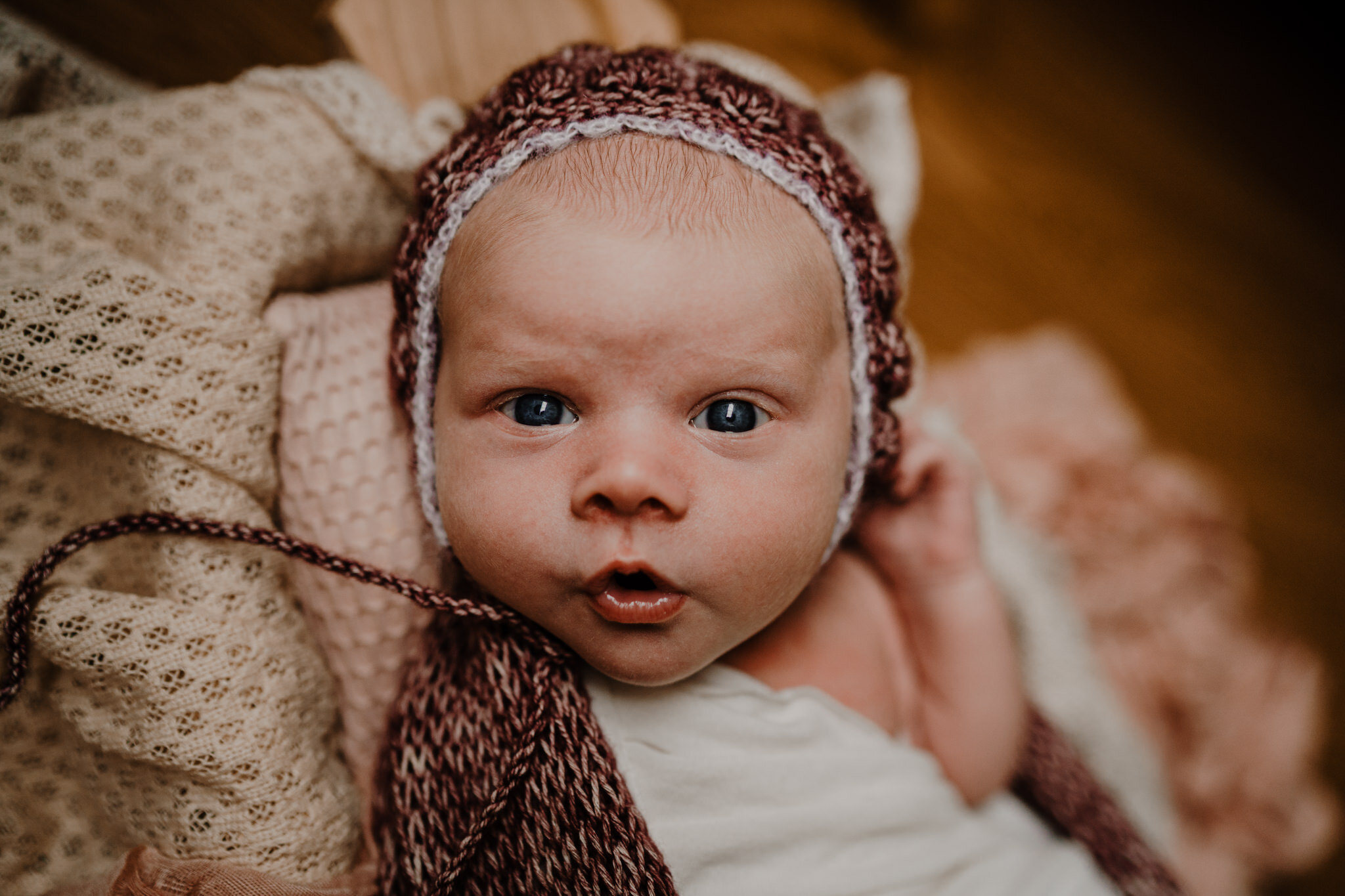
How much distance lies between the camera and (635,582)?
66cm

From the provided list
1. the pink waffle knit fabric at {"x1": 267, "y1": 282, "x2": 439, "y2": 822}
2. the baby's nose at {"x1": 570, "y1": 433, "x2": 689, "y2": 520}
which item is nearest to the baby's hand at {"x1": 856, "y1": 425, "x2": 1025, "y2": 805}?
the baby's nose at {"x1": 570, "y1": 433, "x2": 689, "y2": 520}

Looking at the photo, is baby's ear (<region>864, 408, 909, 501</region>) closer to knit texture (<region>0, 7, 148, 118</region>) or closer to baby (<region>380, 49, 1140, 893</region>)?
baby (<region>380, 49, 1140, 893</region>)

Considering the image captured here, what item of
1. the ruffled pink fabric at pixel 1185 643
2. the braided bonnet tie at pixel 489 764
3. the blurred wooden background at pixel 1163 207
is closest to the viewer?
the braided bonnet tie at pixel 489 764

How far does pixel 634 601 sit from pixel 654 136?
1.32 feet

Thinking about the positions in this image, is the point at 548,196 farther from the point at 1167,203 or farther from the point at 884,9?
the point at 1167,203

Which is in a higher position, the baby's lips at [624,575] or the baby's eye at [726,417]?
the baby's eye at [726,417]

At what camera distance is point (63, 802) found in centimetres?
74

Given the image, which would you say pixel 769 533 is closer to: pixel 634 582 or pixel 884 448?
pixel 634 582

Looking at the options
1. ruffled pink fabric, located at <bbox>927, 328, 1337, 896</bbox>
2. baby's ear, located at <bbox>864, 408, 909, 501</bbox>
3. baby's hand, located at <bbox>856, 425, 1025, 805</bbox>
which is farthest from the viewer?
ruffled pink fabric, located at <bbox>927, 328, 1337, 896</bbox>

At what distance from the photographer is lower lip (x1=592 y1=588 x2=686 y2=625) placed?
64 cm

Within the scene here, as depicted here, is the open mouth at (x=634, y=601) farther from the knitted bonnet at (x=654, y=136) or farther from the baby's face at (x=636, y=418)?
the knitted bonnet at (x=654, y=136)

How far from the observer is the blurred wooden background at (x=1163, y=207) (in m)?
1.75

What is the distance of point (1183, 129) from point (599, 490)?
215 centimetres

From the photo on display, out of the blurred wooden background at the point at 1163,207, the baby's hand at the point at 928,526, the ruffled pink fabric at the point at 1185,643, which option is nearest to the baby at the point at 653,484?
the baby's hand at the point at 928,526
